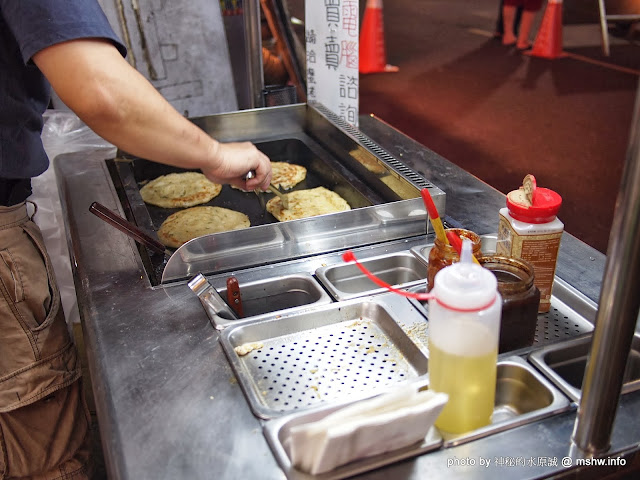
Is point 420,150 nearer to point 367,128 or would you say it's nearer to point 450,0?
point 367,128

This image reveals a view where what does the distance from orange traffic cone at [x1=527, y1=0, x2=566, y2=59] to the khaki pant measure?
7.26 meters

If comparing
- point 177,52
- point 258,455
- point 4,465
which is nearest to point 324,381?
point 258,455

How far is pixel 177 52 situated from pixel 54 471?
7.92ft

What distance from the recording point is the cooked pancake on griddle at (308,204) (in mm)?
2021

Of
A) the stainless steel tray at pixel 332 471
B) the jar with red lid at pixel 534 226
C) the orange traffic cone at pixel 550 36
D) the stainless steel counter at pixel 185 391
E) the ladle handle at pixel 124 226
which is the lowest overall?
the orange traffic cone at pixel 550 36

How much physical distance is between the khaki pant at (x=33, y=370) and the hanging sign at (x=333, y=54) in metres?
1.29

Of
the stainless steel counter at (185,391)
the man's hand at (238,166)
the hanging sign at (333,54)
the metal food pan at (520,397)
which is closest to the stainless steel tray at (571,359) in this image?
the metal food pan at (520,397)

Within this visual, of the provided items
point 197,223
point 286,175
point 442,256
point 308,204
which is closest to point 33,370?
point 197,223

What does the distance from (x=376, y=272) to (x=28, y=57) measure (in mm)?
983

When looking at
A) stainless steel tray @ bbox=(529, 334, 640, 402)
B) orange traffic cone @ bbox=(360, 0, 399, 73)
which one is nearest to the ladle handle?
stainless steel tray @ bbox=(529, 334, 640, 402)

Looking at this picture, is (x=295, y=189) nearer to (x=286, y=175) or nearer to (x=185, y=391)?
(x=286, y=175)

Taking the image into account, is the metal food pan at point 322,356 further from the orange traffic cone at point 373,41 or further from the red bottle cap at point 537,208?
the orange traffic cone at point 373,41

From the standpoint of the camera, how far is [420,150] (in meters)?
2.41

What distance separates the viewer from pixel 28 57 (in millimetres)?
1255
